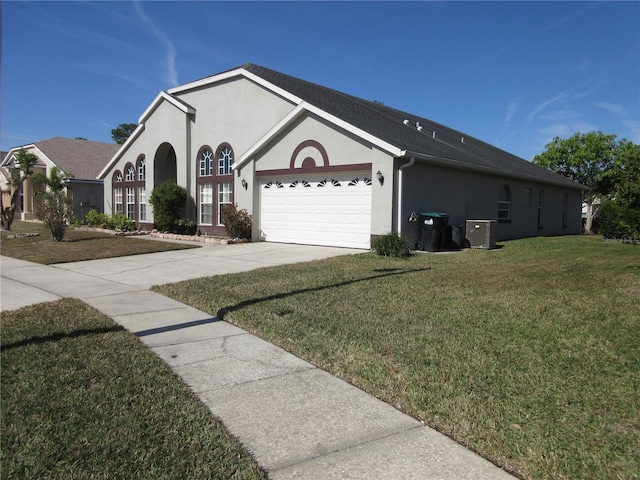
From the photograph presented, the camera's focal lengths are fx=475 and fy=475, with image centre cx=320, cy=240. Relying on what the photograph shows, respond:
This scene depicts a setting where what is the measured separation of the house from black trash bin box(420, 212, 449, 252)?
1.01 feet

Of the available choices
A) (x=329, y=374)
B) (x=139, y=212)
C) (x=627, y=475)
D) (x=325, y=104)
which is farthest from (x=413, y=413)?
(x=139, y=212)

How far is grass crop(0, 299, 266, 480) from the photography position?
2828 millimetres

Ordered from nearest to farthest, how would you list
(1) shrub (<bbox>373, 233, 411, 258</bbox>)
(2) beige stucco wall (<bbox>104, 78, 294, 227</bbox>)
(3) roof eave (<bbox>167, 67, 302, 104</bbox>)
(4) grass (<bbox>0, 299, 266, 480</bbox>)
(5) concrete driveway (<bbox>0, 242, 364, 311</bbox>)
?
(4) grass (<bbox>0, 299, 266, 480</bbox>) → (5) concrete driveway (<bbox>0, 242, 364, 311</bbox>) → (1) shrub (<bbox>373, 233, 411, 258</bbox>) → (3) roof eave (<bbox>167, 67, 302, 104</bbox>) → (2) beige stucco wall (<bbox>104, 78, 294, 227</bbox>)

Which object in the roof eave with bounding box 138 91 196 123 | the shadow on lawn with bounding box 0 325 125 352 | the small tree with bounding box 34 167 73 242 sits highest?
the roof eave with bounding box 138 91 196 123

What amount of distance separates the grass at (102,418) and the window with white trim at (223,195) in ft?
47.5

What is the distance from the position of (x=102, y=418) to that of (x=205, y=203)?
1771 cm

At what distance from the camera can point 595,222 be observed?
3519cm

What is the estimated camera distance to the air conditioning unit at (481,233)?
50.4 feet

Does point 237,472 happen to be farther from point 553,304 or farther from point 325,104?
point 325,104

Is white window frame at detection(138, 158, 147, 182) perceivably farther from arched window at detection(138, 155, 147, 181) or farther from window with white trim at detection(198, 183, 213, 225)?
window with white trim at detection(198, 183, 213, 225)

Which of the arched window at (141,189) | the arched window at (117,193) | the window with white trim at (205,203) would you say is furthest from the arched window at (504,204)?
the arched window at (117,193)

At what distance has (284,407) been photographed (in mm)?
3711

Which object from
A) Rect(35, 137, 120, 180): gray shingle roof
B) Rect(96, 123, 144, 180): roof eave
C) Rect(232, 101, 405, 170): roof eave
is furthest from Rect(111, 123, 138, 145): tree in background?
Rect(232, 101, 405, 170): roof eave

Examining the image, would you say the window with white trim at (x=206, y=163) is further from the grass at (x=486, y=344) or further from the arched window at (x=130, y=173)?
the grass at (x=486, y=344)
